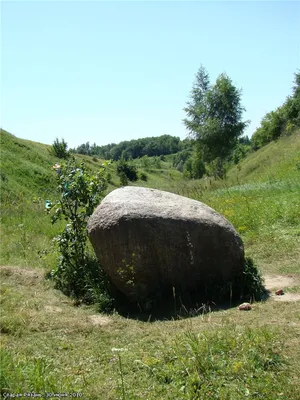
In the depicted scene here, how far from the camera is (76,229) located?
7.69 metres

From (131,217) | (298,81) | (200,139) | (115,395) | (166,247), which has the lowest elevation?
(115,395)

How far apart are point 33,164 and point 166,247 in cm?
2362

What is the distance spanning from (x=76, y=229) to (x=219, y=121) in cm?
→ 2774

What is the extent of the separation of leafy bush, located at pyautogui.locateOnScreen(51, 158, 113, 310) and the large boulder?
0.61 metres

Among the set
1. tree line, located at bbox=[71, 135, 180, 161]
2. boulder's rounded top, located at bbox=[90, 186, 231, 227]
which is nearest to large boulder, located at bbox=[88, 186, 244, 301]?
boulder's rounded top, located at bbox=[90, 186, 231, 227]

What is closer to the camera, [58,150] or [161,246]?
[161,246]

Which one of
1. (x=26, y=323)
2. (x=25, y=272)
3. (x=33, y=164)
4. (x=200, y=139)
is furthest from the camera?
(x=200, y=139)

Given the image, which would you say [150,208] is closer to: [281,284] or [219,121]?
[281,284]

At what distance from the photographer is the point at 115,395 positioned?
11.6ft

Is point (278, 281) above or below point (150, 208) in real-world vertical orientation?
below

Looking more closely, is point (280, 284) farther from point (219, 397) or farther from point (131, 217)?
point (219, 397)

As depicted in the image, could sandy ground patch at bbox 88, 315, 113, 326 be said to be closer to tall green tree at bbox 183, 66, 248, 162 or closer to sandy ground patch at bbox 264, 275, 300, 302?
sandy ground patch at bbox 264, 275, 300, 302

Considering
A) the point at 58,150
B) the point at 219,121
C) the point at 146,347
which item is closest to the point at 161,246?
the point at 146,347

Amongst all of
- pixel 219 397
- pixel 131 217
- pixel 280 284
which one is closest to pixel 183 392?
pixel 219 397
